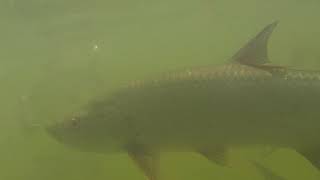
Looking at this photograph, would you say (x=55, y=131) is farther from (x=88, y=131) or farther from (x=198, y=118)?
(x=198, y=118)

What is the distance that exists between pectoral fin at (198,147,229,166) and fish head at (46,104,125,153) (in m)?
0.34

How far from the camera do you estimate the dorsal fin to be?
2008 mm

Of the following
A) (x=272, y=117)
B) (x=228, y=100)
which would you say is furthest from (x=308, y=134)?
(x=228, y=100)

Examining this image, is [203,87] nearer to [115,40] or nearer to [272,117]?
[272,117]

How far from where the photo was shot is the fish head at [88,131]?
7.03ft

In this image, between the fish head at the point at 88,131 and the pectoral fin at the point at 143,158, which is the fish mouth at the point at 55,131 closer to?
the fish head at the point at 88,131

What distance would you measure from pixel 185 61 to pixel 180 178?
1.02 metres

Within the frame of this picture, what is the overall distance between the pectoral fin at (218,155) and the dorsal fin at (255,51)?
0.35 metres

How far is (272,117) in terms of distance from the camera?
2.11 meters

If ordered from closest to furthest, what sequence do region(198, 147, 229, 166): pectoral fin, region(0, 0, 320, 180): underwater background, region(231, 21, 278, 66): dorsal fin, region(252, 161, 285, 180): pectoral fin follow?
1. region(231, 21, 278, 66): dorsal fin
2. region(198, 147, 229, 166): pectoral fin
3. region(252, 161, 285, 180): pectoral fin
4. region(0, 0, 320, 180): underwater background

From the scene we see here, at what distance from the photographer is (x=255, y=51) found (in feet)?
6.59

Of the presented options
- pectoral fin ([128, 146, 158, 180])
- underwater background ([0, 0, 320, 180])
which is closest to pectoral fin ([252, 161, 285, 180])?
underwater background ([0, 0, 320, 180])

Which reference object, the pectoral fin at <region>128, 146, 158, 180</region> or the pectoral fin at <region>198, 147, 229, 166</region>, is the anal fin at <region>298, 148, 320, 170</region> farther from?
the pectoral fin at <region>128, 146, 158, 180</region>

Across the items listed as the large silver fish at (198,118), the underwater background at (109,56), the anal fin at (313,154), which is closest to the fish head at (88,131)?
the large silver fish at (198,118)
